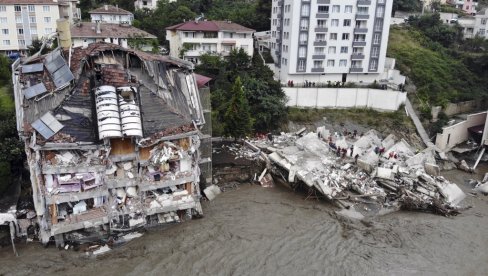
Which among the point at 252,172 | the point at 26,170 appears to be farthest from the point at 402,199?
the point at 26,170

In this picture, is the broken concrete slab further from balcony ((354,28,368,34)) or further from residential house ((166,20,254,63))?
residential house ((166,20,254,63))

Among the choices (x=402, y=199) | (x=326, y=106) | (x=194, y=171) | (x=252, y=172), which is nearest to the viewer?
(x=194, y=171)

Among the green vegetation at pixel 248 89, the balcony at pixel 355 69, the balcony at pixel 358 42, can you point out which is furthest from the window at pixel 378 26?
the green vegetation at pixel 248 89

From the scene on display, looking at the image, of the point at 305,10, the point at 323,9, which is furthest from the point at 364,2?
the point at 305,10

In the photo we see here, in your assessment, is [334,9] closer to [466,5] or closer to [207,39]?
[207,39]

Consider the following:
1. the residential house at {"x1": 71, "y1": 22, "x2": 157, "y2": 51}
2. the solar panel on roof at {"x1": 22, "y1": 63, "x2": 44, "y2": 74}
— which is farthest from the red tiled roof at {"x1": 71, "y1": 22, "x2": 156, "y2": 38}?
the solar panel on roof at {"x1": 22, "y1": 63, "x2": 44, "y2": 74}

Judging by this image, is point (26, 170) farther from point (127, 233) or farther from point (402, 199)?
point (402, 199)
